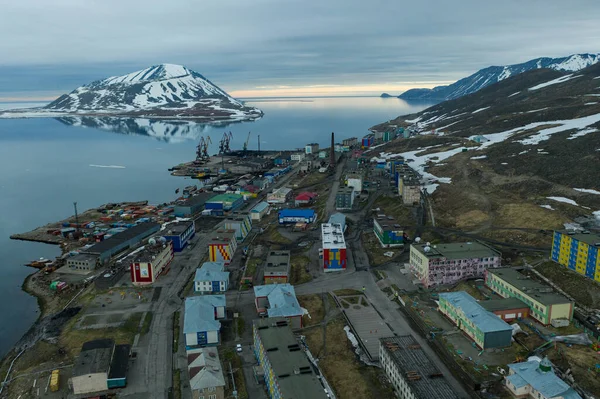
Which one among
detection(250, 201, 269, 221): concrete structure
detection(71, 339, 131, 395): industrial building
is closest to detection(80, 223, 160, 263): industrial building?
detection(250, 201, 269, 221): concrete structure

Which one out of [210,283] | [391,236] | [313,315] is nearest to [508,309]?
[313,315]

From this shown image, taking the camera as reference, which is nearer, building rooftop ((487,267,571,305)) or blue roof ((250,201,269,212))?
building rooftop ((487,267,571,305))

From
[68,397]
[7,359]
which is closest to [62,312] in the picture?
[7,359]

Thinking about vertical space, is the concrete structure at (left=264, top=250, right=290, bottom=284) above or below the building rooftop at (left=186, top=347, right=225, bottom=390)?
above

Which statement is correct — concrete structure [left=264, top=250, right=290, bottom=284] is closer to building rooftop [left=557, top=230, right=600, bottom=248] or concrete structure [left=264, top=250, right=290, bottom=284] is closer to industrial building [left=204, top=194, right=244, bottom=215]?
building rooftop [left=557, top=230, right=600, bottom=248]

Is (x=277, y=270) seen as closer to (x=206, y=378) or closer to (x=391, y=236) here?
(x=391, y=236)

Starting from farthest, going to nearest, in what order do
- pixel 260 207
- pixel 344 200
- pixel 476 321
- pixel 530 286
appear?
pixel 260 207 < pixel 344 200 < pixel 530 286 < pixel 476 321

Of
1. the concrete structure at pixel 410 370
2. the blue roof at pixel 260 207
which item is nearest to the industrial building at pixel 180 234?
the blue roof at pixel 260 207

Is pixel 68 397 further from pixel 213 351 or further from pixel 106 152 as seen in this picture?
pixel 106 152
